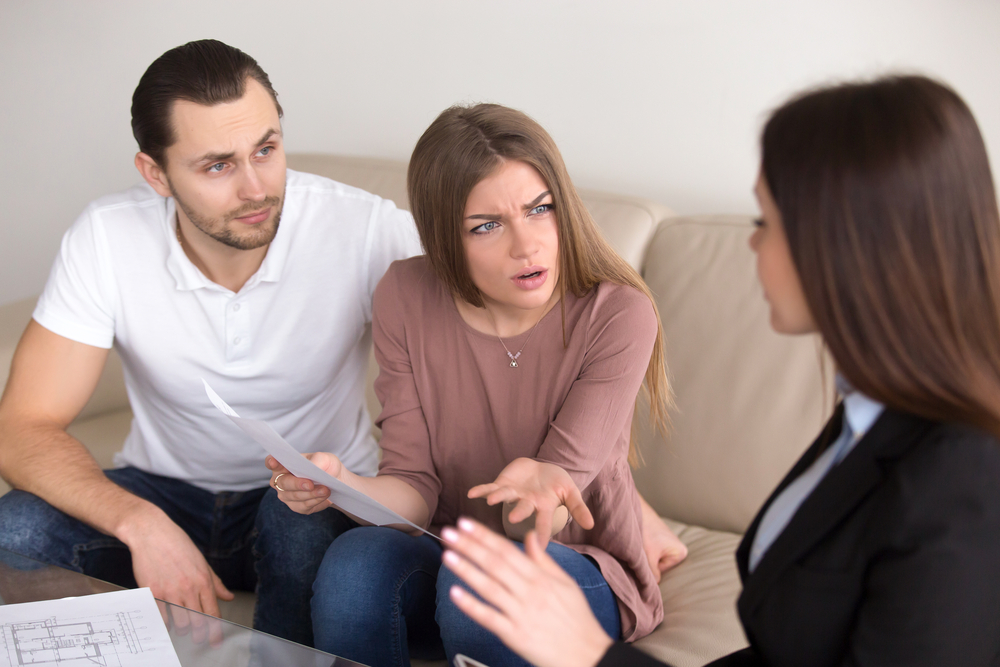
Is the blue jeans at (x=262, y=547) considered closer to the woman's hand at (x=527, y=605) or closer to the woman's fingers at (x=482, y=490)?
the woman's fingers at (x=482, y=490)

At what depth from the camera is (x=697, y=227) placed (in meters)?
1.74

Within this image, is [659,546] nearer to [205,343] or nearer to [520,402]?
[520,402]

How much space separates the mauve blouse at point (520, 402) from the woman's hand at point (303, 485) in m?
0.12

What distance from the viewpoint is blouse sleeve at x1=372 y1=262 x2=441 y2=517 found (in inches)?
51.6

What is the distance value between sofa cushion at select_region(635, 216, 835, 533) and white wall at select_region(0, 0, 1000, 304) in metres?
0.24

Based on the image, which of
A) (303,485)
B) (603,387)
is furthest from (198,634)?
(603,387)

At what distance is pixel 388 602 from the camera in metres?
1.16

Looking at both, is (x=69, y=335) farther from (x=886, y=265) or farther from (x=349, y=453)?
(x=886, y=265)

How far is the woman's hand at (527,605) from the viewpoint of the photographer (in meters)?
0.71

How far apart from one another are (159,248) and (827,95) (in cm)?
126

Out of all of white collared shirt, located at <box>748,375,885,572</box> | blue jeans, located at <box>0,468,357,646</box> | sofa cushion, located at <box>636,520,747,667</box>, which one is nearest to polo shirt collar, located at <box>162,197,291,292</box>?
blue jeans, located at <box>0,468,357,646</box>

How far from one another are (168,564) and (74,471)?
27cm

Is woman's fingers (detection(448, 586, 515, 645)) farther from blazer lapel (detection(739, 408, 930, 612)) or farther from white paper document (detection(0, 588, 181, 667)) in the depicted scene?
white paper document (detection(0, 588, 181, 667))

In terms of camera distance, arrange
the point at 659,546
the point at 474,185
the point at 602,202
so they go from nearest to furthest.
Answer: the point at 474,185 → the point at 659,546 → the point at 602,202
